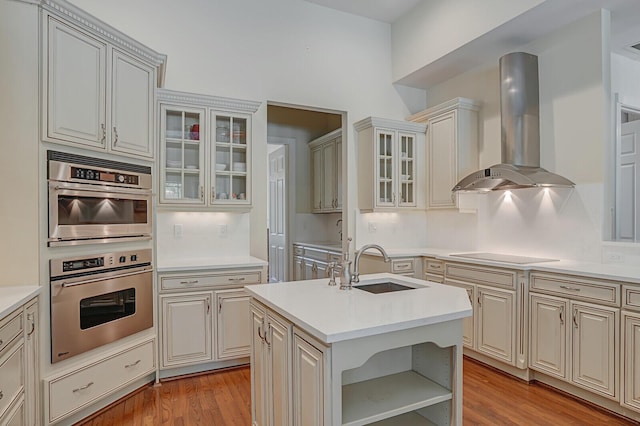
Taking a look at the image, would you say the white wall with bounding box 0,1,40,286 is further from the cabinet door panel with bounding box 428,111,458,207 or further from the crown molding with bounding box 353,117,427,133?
the cabinet door panel with bounding box 428,111,458,207

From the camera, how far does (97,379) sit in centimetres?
244

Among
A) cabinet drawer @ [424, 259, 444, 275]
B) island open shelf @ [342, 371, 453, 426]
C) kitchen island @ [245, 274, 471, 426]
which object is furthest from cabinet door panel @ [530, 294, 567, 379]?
island open shelf @ [342, 371, 453, 426]

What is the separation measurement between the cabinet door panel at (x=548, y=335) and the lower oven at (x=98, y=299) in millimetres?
2931

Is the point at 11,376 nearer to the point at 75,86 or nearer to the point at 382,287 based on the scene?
the point at 75,86

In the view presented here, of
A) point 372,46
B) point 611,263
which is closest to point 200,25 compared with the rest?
point 372,46

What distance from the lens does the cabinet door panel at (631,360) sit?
2340 millimetres

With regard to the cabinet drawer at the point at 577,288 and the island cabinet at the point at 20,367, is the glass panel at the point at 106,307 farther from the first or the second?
the cabinet drawer at the point at 577,288

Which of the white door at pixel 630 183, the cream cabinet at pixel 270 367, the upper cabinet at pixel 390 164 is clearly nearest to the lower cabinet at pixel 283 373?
the cream cabinet at pixel 270 367

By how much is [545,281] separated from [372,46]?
3252 mm

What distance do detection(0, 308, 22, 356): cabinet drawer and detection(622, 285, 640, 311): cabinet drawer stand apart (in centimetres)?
335

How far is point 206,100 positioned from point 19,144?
1.57 metres

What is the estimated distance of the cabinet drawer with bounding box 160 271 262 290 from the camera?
3.04 m

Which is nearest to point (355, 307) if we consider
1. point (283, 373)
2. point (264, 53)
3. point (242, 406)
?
point (283, 373)

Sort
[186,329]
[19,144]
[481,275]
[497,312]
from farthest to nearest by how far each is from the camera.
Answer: [481,275] < [497,312] < [186,329] < [19,144]
